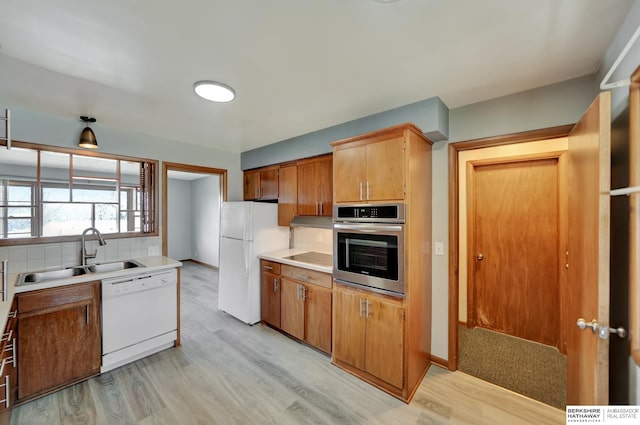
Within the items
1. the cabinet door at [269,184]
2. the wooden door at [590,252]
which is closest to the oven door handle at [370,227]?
the wooden door at [590,252]

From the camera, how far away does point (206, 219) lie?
641 centimetres

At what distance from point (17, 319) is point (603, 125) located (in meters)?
3.81

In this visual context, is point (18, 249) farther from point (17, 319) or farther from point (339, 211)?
point (339, 211)

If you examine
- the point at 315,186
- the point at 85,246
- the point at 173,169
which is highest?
the point at 173,169

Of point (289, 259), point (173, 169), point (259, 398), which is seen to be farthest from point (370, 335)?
point (173, 169)

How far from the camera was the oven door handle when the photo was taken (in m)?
1.99

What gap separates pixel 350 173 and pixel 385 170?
1.15 ft

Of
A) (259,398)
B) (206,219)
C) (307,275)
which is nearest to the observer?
(259,398)

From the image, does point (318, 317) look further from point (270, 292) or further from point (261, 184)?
point (261, 184)

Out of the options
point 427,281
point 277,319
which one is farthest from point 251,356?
point 427,281

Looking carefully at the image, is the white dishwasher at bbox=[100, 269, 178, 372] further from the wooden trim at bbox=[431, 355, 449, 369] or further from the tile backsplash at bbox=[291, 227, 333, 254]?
the wooden trim at bbox=[431, 355, 449, 369]

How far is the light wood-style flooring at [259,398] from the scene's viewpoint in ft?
5.87

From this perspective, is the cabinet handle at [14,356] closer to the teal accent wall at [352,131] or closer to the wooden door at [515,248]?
the teal accent wall at [352,131]

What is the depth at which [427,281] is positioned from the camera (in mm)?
2309
